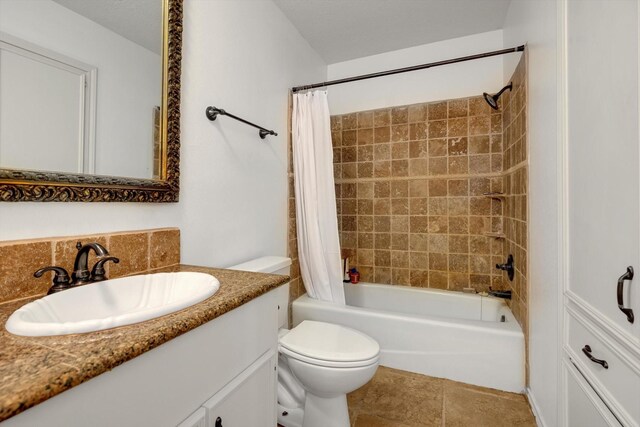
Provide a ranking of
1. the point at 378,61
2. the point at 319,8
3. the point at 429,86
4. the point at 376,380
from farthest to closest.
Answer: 1. the point at 378,61
2. the point at 429,86
3. the point at 319,8
4. the point at 376,380

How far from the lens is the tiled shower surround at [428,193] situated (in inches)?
88.0

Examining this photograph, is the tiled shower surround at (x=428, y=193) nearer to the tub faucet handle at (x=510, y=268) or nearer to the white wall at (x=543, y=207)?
the tub faucet handle at (x=510, y=268)

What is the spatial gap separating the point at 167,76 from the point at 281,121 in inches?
38.7

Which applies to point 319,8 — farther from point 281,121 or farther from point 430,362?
point 430,362

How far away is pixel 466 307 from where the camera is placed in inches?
86.9

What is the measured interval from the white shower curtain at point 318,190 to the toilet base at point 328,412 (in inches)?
30.9

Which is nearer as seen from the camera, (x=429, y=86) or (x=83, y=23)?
(x=83, y=23)

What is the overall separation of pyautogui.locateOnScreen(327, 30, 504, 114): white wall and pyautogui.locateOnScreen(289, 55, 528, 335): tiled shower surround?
90 millimetres

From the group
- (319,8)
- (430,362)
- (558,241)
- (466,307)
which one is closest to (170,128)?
(319,8)

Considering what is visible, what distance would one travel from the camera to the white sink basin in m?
0.56

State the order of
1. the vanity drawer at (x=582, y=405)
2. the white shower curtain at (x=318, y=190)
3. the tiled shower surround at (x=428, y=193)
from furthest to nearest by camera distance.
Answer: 1. the tiled shower surround at (x=428, y=193)
2. the white shower curtain at (x=318, y=190)
3. the vanity drawer at (x=582, y=405)

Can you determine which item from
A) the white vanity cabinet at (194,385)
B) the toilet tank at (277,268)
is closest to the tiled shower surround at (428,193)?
the toilet tank at (277,268)

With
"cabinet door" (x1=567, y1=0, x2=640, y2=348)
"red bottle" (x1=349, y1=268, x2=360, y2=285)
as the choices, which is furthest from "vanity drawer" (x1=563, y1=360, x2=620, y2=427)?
"red bottle" (x1=349, y1=268, x2=360, y2=285)

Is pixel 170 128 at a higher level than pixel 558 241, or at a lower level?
higher
